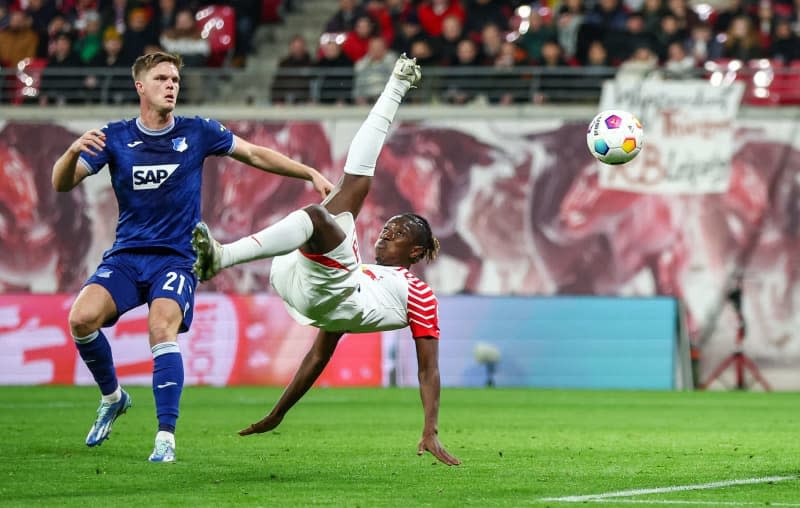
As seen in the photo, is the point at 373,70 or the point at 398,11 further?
the point at 398,11

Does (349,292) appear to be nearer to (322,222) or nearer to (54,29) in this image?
(322,222)

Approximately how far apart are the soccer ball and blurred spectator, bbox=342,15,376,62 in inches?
427

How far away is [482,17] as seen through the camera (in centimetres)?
2000

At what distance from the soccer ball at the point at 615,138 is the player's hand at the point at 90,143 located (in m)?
3.20

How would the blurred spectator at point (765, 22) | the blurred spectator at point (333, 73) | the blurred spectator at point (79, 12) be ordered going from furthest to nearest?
the blurred spectator at point (79, 12), the blurred spectator at point (333, 73), the blurred spectator at point (765, 22)

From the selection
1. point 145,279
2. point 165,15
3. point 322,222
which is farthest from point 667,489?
point 165,15

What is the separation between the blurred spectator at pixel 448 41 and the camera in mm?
19547

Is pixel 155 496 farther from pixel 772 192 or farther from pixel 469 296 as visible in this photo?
pixel 772 192

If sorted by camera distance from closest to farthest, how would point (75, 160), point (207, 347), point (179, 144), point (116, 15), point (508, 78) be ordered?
point (75, 160) < point (179, 144) < point (207, 347) < point (508, 78) < point (116, 15)

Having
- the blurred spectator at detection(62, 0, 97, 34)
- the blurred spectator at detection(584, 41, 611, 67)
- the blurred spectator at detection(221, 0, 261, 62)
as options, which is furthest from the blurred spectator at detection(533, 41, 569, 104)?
the blurred spectator at detection(62, 0, 97, 34)

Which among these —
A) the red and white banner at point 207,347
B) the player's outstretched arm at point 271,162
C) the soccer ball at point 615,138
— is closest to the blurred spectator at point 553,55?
the red and white banner at point 207,347

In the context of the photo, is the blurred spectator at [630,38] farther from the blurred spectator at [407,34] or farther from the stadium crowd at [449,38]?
the blurred spectator at [407,34]

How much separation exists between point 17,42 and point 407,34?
20.3ft

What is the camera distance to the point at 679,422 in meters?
11.9
